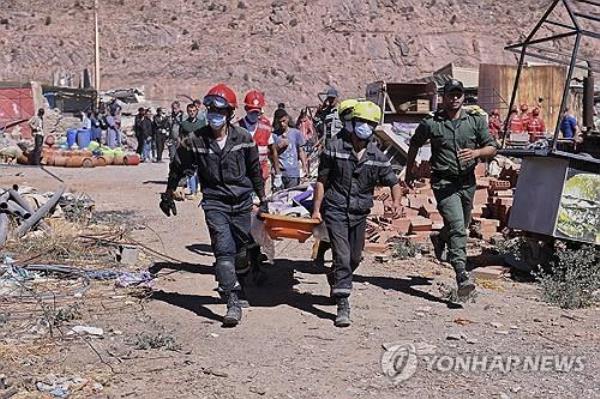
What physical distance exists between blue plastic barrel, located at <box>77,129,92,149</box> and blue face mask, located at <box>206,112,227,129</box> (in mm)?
20835

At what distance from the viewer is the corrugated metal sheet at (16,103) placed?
3359 cm

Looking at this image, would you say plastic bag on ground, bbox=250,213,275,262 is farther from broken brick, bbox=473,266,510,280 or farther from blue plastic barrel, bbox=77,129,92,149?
blue plastic barrel, bbox=77,129,92,149

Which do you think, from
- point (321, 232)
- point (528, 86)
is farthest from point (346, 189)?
point (528, 86)

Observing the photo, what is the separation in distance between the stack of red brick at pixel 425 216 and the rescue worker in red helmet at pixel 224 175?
308 cm

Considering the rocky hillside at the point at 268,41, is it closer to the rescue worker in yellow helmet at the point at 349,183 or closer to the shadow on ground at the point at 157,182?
the shadow on ground at the point at 157,182

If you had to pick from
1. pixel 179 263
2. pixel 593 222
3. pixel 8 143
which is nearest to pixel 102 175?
pixel 8 143

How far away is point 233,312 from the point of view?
655 cm

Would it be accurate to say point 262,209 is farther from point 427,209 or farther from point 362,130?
point 427,209

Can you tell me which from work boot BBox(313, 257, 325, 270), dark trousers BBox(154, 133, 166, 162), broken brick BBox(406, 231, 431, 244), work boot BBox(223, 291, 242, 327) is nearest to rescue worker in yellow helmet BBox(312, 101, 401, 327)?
work boot BBox(223, 291, 242, 327)

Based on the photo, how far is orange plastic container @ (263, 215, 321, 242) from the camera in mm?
6879

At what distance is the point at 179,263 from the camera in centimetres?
907

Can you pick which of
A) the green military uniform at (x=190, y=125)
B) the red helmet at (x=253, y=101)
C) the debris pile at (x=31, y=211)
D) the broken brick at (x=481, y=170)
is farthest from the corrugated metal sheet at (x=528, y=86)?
the red helmet at (x=253, y=101)

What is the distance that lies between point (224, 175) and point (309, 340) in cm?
145

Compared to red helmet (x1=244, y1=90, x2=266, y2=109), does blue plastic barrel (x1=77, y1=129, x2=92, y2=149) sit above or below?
below
